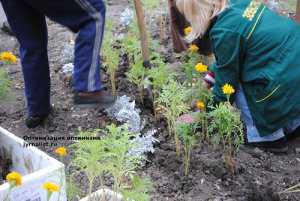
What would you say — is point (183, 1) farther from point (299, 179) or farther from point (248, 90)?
point (299, 179)

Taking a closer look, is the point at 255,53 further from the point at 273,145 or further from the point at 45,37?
the point at 45,37

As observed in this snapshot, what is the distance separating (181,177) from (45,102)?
1.12m

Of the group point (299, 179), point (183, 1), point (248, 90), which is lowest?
point (299, 179)

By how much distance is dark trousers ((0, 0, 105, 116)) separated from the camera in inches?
131

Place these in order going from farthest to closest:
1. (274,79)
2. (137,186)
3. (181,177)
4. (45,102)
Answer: (45,102), (274,79), (181,177), (137,186)

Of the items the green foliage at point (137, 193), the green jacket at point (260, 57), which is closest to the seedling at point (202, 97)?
the green jacket at point (260, 57)

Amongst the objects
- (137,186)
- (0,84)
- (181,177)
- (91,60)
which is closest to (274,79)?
(181,177)

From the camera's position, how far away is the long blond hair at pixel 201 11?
3.42 meters

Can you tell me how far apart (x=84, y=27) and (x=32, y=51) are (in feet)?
1.36

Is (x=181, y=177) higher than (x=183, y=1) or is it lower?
lower

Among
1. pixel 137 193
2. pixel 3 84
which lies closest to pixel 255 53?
pixel 137 193

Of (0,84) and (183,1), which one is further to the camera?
(0,84)

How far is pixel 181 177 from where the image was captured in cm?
319

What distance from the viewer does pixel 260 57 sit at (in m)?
3.46
